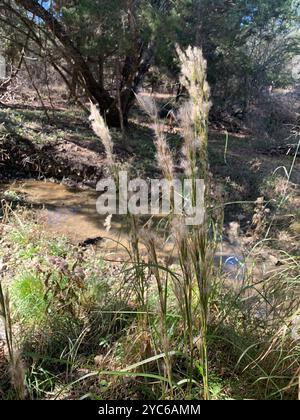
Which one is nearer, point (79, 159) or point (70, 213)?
point (70, 213)

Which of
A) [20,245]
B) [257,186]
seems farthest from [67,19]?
[20,245]

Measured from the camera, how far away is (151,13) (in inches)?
257

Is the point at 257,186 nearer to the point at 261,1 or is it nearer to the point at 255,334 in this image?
the point at 255,334

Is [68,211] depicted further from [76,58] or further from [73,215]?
[76,58]

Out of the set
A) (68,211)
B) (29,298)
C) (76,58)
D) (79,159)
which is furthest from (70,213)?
(76,58)

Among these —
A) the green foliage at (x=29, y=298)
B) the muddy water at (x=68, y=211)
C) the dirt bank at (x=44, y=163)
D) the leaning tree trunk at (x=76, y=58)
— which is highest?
the leaning tree trunk at (x=76, y=58)

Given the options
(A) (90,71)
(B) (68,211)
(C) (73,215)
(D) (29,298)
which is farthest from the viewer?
(A) (90,71)

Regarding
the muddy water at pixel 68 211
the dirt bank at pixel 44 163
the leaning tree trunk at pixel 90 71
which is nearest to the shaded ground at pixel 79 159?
the dirt bank at pixel 44 163

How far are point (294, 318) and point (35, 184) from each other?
4.86 m

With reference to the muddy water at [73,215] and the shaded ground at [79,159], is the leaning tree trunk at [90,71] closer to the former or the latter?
the shaded ground at [79,159]

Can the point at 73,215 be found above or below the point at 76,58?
below

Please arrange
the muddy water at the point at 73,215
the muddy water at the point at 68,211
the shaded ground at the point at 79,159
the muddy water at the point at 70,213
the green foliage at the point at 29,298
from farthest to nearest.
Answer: the shaded ground at the point at 79,159
the muddy water at the point at 68,211
the muddy water at the point at 70,213
the muddy water at the point at 73,215
the green foliage at the point at 29,298

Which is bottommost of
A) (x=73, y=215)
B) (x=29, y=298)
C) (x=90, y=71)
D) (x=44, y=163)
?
(x=29, y=298)

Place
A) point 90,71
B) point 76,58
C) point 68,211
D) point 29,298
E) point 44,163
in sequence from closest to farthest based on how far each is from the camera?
point 29,298
point 68,211
point 44,163
point 76,58
point 90,71
